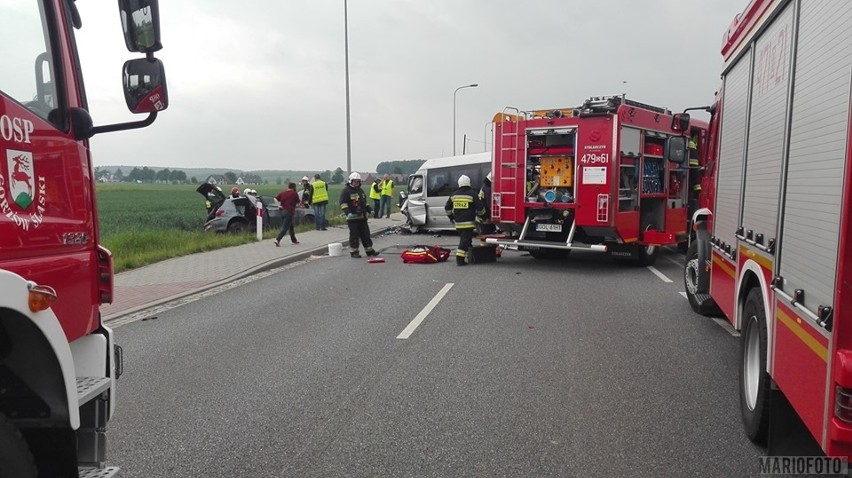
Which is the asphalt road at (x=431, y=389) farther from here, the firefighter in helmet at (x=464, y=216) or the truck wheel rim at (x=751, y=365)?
the firefighter in helmet at (x=464, y=216)

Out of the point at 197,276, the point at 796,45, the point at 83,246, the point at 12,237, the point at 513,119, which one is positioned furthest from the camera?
the point at 513,119

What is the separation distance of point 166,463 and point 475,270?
870cm

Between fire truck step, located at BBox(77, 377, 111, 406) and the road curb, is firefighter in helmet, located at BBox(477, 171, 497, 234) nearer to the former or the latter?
the road curb

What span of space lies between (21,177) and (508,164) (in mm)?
10642

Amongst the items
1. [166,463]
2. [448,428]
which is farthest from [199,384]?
[448,428]

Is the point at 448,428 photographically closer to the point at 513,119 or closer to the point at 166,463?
the point at 166,463

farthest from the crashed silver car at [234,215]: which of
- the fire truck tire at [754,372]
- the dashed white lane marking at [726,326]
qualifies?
the fire truck tire at [754,372]

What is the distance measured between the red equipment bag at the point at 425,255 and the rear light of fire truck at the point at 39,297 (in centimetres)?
1091

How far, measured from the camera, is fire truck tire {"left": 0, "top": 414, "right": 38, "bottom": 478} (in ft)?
7.16

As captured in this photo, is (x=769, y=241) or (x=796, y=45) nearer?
(x=796, y=45)

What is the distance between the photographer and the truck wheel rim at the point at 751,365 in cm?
421

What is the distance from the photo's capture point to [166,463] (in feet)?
12.5

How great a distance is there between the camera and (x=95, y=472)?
2.75 m

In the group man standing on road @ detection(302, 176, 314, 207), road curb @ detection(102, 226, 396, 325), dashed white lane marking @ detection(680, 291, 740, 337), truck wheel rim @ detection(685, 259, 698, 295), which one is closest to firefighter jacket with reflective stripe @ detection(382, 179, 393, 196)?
man standing on road @ detection(302, 176, 314, 207)
